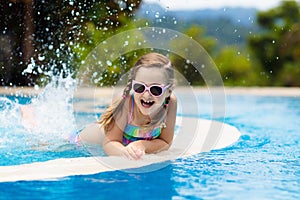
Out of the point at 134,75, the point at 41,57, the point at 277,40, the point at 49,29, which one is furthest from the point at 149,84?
the point at 277,40

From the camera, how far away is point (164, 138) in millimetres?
3836

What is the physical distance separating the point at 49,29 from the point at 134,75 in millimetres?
7440

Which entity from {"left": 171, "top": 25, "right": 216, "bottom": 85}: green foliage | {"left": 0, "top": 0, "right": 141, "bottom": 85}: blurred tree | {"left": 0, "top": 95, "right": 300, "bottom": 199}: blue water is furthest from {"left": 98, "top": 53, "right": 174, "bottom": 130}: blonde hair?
{"left": 171, "top": 25, "right": 216, "bottom": 85}: green foliage

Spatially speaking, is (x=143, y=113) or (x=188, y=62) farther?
(x=188, y=62)

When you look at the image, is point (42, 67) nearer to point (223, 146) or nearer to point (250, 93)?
point (250, 93)

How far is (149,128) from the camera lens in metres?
3.75

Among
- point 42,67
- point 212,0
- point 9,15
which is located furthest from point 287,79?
point 212,0

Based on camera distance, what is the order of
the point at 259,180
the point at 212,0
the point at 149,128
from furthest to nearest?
the point at 212,0 → the point at 149,128 → the point at 259,180

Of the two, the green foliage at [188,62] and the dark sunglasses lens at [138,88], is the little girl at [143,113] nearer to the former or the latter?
the dark sunglasses lens at [138,88]

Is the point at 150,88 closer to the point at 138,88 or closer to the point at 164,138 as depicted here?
the point at 138,88

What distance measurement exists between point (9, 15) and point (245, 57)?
7.71m

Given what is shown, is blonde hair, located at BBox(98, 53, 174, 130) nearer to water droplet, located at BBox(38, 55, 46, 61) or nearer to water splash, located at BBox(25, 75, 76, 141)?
water splash, located at BBox(25, 75, 76, 141)

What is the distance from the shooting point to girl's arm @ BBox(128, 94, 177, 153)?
3721mm

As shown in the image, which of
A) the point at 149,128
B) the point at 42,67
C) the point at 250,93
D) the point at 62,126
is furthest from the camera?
the point at 250,93
